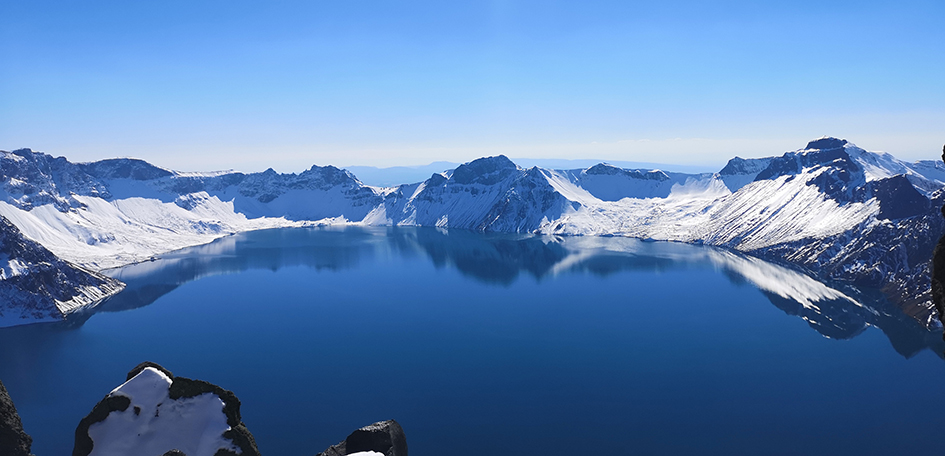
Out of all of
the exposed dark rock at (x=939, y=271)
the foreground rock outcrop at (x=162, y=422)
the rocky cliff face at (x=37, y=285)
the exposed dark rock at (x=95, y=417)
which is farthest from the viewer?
the rocky cliff face at (x=37, y=285)

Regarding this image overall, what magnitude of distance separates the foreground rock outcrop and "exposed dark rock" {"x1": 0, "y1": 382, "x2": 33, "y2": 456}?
3.90 metres

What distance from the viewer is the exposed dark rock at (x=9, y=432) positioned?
2423 centimetres

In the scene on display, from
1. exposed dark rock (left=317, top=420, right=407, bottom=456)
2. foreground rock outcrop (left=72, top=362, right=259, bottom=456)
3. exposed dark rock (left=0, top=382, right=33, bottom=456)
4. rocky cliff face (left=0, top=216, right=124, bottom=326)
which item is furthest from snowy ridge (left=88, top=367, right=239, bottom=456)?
rocky cliff face (left=0, top=216, right=124, bottom=326)

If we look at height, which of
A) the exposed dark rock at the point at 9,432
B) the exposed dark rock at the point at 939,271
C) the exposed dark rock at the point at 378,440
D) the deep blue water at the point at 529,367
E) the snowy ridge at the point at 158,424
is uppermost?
the exposed dark rock at the point at 939,271

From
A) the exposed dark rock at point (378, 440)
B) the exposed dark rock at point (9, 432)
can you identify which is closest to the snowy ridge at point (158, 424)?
the exposed dark rock at point (9, 432)

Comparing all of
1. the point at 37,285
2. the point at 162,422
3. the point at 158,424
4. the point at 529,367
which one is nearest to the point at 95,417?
the point at 158,424

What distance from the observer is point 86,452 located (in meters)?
28.9

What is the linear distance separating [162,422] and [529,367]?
78875 mm

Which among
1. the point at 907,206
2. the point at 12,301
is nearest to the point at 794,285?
the point at 907,206

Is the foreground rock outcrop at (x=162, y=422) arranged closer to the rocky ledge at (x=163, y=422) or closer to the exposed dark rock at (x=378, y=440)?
the rocky ledge at (x=163, y=422)

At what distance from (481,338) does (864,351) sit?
78525mm

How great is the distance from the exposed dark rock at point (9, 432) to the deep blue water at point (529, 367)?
50.4m

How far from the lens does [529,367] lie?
102438mm

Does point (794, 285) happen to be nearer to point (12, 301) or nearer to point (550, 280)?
point (550, 280)
